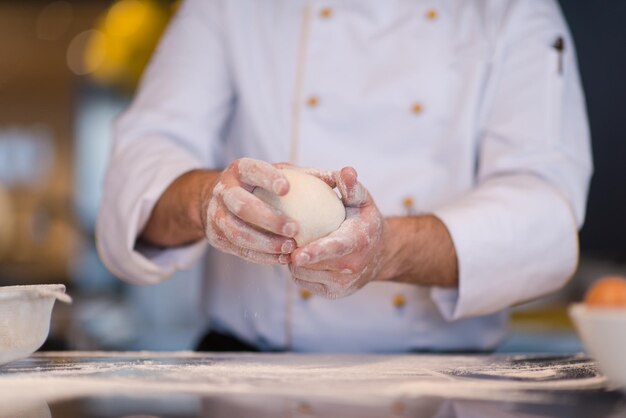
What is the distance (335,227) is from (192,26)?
0.82 meters

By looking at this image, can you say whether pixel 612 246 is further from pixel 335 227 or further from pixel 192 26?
pixel 335 227

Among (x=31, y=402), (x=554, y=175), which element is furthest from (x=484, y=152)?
(x=31, y=402)

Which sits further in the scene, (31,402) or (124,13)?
(124,13)

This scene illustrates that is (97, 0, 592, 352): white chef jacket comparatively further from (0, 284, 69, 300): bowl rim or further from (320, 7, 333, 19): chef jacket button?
(0, 284, 69, 300): bowl rim

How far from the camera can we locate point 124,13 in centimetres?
340

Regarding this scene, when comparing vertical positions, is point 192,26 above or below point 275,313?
above

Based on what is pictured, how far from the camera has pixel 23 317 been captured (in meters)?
1.11

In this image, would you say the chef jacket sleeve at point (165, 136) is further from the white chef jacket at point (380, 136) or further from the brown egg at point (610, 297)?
the brown egg at point (610, 297)

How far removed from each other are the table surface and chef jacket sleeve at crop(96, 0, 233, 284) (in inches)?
10.8

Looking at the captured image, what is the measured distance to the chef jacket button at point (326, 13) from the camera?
5.58 feet

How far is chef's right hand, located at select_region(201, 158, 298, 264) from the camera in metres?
1.07

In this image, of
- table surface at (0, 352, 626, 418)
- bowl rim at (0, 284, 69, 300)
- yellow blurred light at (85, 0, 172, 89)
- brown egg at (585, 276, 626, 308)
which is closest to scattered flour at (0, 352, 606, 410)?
table surface at (0, 352, 626, 418)

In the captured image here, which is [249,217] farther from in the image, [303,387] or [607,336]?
[607,336]

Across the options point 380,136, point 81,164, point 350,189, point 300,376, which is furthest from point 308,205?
point 81,164
